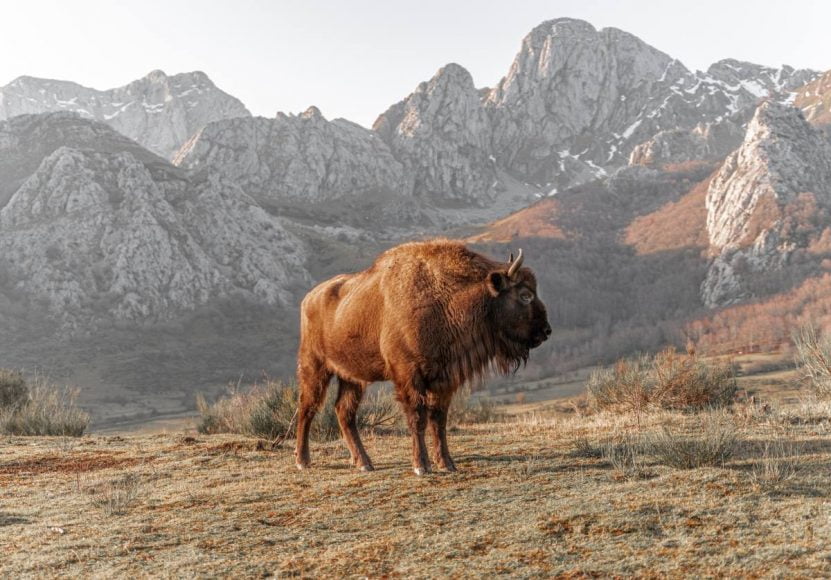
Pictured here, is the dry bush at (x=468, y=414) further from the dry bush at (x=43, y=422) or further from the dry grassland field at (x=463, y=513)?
the dry bush at (x=43, y=422)

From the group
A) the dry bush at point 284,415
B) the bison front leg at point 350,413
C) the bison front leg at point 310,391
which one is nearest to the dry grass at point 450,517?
the bison front leg at point 350,413

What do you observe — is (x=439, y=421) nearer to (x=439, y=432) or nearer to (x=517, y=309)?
(x=439, y=432)

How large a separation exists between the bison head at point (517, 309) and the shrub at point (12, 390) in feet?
53.8

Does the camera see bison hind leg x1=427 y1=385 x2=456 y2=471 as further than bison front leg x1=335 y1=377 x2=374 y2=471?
No

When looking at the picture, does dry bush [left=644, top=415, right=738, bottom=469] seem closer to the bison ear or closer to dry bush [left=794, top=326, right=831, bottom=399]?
the bison ear

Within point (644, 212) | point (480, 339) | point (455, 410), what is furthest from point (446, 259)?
point (644, 212)

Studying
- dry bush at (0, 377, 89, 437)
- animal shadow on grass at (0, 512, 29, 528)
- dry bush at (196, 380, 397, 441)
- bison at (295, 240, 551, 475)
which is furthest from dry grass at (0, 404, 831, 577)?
dry bush at (0, 377, 89, 437)

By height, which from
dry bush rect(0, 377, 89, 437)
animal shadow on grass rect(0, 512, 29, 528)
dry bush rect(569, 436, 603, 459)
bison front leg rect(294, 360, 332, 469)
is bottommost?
dry bush rect(569, 436, 603, 459)

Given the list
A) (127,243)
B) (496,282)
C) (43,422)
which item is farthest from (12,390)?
(127,243)

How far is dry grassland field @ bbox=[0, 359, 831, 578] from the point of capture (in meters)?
4.34

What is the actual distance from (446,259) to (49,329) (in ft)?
387

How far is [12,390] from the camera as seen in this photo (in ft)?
62.2

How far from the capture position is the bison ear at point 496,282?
7.41m

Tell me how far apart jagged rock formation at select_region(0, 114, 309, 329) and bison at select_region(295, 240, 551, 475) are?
117487 millimetres
